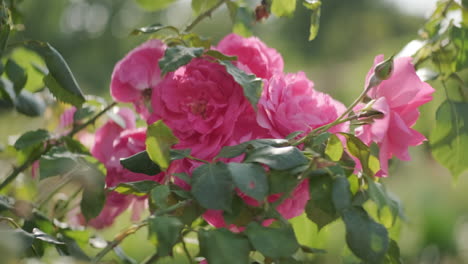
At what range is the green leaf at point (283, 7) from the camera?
42 cm

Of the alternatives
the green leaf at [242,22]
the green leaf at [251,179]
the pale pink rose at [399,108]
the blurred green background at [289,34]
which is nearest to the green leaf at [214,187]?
the green leaf at [251,179]

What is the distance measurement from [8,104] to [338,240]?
2.13 m

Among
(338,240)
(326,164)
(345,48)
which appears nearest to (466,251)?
(338,240)

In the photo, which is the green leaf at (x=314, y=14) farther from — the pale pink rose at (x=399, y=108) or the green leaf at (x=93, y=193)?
the green leaf at (x=93, y=193)

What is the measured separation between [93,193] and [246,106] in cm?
13

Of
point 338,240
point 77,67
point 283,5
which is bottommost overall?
point 77,67

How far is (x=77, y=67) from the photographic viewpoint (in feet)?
29.0

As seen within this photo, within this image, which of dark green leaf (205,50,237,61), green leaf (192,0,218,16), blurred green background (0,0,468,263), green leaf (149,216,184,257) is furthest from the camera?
blurred green background (0,0,468,263)

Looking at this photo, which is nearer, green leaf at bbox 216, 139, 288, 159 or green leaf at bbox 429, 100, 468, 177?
green leaf at bbox 216, 139, 288, 159

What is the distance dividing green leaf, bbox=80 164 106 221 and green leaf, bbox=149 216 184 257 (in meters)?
0.15

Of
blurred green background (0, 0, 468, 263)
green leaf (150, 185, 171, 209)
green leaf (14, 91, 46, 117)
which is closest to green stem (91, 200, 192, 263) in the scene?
green leaf (150, 185, 171, 209)

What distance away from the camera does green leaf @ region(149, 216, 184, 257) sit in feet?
0.92

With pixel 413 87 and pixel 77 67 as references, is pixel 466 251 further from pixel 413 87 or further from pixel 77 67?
pixel 77 67

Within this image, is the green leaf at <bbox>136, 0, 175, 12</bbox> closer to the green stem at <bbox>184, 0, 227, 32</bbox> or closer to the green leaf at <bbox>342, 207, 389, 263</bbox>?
the green stem at <bbox>184, 0, 227, 32</bbox>
